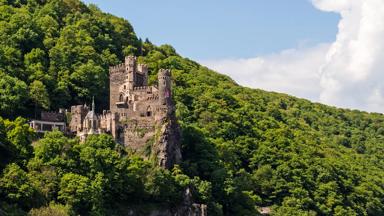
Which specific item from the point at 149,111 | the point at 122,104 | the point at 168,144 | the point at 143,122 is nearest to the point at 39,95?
the point at 122,104

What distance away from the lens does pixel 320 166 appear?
5423 inches

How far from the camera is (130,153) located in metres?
98.4

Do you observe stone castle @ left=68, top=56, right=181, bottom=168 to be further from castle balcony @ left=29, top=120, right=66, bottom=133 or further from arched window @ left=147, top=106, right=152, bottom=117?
castle balcony @ left=29, top=120, right=66, bottom=133

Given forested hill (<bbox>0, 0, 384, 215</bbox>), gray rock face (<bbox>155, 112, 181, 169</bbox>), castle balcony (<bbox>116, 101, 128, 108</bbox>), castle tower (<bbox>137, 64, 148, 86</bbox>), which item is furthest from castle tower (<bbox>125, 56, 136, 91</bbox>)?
forested hill (<bbox>0, 0, 384, 215</bbox>)

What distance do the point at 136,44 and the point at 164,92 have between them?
54130 mm

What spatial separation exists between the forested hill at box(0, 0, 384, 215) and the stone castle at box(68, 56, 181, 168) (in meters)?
2.53

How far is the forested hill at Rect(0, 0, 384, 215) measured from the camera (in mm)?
86500

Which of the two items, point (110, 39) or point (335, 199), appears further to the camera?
point (110, 39)

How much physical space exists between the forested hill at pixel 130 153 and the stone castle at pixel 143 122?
2.53m

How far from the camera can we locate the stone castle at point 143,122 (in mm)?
98562

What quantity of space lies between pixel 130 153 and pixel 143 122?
14.7 feet

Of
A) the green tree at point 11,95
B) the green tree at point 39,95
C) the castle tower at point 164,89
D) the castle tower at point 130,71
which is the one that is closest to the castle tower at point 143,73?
the castle tower at point 130,71

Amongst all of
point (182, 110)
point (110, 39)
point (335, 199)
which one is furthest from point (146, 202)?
point (110, 39)

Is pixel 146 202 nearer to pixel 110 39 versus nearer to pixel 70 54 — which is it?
pixel 70 54
